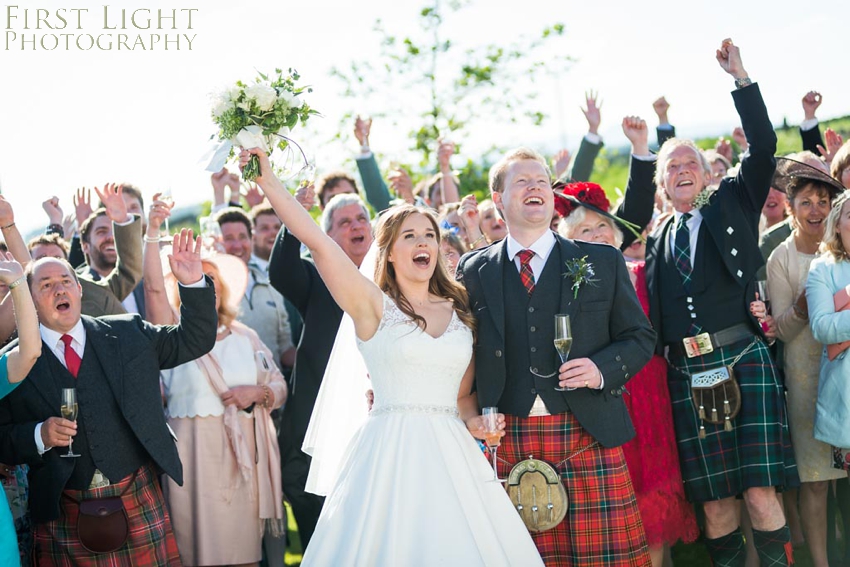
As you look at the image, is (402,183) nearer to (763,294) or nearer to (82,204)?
(82,204)

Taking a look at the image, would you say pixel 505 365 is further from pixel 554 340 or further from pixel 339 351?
pixel 339 351

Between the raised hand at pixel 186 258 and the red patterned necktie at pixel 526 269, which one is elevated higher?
the raised hand at pixel 186 258

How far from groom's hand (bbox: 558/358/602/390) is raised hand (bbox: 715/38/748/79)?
199cm

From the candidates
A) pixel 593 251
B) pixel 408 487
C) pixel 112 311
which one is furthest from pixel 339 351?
pixel 112 311

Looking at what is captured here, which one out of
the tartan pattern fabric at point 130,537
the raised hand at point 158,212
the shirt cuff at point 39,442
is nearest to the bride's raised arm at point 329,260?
the tartan pattern fabric at point 130,537

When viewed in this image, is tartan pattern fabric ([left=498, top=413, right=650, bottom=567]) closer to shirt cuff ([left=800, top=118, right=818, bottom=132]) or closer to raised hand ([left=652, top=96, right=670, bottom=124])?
raised hand ([left=652, top=96, right=670, bottom=124])

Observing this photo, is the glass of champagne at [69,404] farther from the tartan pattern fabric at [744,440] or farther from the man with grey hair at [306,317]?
the tartan pattern fabric at [744,440]

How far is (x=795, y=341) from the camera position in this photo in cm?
605

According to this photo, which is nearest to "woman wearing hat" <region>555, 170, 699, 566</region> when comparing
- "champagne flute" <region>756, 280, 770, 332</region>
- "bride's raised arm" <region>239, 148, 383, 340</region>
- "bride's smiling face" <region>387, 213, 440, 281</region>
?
"champagne flute" <region>756, 280, 770, 332</region>

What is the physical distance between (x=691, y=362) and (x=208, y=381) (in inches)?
116

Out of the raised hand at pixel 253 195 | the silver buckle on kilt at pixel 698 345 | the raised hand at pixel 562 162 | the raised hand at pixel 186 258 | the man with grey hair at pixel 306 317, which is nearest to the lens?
the raised hand at pixel 186 258

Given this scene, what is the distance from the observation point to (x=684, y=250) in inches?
221

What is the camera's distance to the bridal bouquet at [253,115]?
4.24 m

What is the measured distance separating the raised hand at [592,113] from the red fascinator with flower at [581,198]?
68.4 inches
